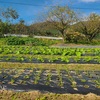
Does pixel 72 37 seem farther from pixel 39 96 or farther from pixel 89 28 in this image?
pixel 39 96

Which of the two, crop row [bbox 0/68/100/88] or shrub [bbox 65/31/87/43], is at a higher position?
shrub [bbox 65/31/87/43]

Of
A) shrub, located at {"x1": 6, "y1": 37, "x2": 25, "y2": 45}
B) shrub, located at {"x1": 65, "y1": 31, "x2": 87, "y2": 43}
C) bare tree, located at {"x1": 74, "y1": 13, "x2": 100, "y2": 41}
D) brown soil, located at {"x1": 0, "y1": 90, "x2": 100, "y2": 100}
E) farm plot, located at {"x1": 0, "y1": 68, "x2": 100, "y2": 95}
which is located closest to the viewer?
brown soil, located at {"x1": 0, "y1": 90, "x2": 100, "y2": 100}

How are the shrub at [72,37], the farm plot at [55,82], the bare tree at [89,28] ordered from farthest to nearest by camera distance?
1. the bare tree at [89,28]
2. the shrub at [72,37]
3. the farm plot at [55,82]

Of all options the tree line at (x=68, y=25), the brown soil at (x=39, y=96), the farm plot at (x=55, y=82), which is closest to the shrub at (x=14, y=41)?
the tree line at (x=68, y=25)

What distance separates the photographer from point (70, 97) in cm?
539

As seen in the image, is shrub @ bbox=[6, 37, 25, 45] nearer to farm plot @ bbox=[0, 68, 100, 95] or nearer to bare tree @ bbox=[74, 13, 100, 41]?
bare tree @ bbox=[74, 13, 100, 41]

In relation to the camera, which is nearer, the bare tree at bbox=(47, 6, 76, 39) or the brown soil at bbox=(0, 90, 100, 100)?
the brown soil at bbox=(0, 90, 100, 100)

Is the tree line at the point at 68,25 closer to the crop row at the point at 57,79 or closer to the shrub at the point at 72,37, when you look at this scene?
the shrub at the point at 72,37

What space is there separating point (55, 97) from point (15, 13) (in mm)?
32132

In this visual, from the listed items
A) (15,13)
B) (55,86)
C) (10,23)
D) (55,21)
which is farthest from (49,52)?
(15,13)

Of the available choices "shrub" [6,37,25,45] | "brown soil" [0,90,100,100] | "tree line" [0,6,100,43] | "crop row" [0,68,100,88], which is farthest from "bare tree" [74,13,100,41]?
"brown soil" [0,90,100,100]

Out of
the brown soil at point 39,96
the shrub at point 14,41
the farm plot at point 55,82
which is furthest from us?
the shrub at point 14,41

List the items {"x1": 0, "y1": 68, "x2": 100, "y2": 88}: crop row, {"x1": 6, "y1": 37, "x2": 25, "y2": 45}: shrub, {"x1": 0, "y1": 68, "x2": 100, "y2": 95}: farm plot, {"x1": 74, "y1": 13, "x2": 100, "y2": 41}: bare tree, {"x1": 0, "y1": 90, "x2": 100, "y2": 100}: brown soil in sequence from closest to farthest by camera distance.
Answer: {"x1": 0, "y1": 90, "x2": 100, "y2": 100}: brown soil < {"x1": 0, "y1": 68, "x2": 100, "y2": 95}: farm plot < {"x1": 0, "y1": 68, "x2": 100, "y2": 88}: crop row < {"x1": 6, "y1": 37, "x2": 25, "y2": 45}: shrub < {"x1": 74, "y1": 13, "x2": 100, "y2": 41}: bare tree

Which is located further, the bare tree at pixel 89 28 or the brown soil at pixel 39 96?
the bare tree at pixel 89 28
